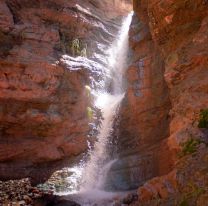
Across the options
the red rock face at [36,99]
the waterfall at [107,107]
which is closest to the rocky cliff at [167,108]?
the waterfall at [107,107]

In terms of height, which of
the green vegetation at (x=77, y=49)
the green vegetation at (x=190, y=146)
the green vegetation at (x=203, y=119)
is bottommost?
the green vegetation at (x=190, y=146)

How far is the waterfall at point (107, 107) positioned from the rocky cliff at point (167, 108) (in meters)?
0.89

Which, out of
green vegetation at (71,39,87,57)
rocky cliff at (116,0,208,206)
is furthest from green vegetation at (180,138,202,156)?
green vegetation at (71,39,87,57)

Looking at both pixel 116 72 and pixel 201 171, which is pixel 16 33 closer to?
pixel 116 72

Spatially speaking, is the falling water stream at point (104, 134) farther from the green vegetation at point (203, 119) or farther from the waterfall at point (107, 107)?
the green vegetation at point (203, 119)

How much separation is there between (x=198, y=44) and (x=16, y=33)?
972 cm

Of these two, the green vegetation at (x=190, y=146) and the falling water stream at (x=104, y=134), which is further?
the falling water stream at (x=104, y=134)

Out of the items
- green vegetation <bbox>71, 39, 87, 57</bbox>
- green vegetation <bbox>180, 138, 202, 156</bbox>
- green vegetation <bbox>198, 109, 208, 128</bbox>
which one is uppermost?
green vegetation <bbox>71, 39, 87, 57</bbox>

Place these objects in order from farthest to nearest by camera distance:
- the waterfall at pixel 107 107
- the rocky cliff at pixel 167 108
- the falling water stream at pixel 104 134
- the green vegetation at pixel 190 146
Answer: the waterfall at pixel 107 107 < the falling water stream at pixel 104 134 < the green vegetation at pixel 190 146 < the rocky cliff at pixel 167 108

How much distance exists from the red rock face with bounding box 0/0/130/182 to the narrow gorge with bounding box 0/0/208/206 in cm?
5

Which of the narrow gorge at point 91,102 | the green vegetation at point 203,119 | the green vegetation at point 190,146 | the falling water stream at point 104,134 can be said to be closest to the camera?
the green vegetation at point 190,146

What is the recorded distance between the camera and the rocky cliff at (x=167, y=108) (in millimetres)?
7066

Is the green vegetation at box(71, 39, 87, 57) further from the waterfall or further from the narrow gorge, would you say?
the waterfall

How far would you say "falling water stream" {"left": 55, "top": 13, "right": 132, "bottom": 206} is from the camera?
41.9 feet
